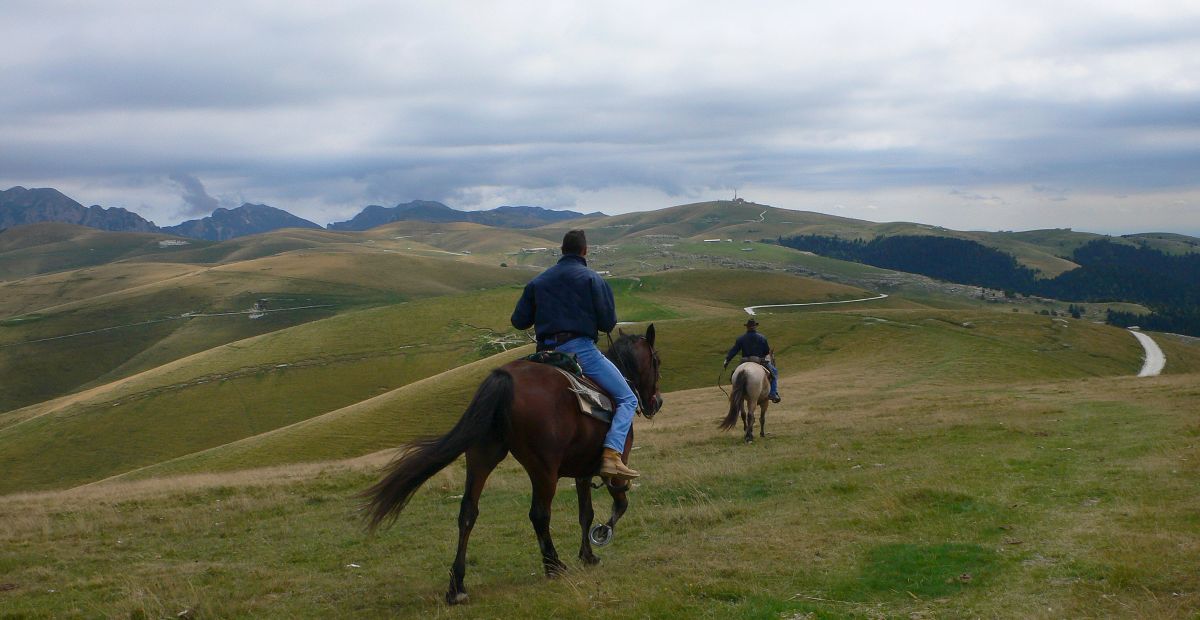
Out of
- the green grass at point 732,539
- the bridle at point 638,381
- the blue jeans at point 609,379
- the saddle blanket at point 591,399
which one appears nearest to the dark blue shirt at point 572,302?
the blue jeans at point 609,379

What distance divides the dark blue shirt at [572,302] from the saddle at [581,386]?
1.37 ft

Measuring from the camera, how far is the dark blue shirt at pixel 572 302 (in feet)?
36.2

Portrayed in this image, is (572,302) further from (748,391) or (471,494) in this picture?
(748,391)

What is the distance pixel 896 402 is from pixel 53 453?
8267 centimetres

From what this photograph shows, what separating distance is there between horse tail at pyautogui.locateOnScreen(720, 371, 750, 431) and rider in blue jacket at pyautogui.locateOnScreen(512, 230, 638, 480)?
1354cm

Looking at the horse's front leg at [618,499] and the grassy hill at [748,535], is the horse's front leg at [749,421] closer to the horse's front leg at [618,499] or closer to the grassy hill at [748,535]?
the grassy hill at [748,535]

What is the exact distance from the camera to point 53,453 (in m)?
81.8

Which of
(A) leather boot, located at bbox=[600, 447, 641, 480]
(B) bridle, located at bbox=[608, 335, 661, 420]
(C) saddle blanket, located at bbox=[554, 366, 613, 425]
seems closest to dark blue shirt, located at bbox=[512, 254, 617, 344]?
(C) saddle blanket, located at bbox=[554, 366, 613, 425]

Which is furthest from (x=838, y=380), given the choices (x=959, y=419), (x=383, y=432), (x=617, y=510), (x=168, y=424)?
(x=168, y=424)

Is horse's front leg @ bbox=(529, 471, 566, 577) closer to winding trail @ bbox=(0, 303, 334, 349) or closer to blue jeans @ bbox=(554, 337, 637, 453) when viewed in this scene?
blue jeans @ bbox=(554, 337, 637, 453)

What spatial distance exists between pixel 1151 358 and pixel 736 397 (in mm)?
70650

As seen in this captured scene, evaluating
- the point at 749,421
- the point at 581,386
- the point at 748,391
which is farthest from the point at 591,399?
the point at 749,421

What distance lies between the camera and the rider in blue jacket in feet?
36.1

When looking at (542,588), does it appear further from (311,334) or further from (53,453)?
(311,334)
